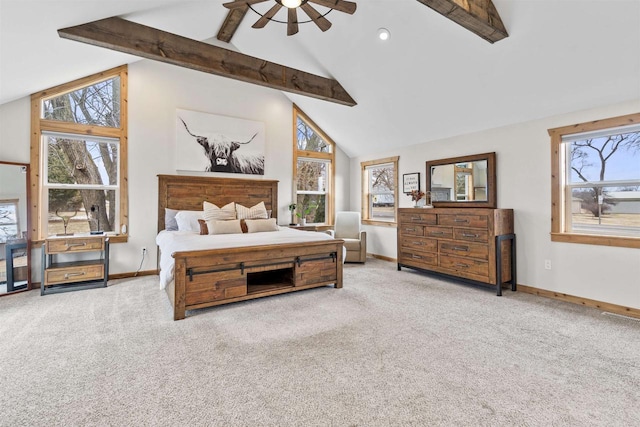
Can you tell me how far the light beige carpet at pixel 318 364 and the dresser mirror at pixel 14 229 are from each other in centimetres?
50

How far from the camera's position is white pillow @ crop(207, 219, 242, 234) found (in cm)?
430

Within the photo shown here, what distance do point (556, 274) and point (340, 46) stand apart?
4.16 meters

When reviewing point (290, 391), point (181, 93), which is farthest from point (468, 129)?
point (181, 93)

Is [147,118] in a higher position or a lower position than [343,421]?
higher

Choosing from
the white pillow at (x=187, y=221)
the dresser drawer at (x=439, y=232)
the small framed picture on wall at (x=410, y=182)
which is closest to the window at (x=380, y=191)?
the small framed picture on wall at (x=410, y=182)

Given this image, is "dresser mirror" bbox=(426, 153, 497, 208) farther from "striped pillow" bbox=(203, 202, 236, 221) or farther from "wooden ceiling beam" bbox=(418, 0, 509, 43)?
"striped pillow" bbox=(203, 202, 236, 221)

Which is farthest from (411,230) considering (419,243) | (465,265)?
(465,265)

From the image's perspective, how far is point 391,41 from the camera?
12.6 ft

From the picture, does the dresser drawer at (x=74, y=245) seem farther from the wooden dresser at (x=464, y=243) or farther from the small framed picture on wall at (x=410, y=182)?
the small framed picture on wall at (x=410, y=182)

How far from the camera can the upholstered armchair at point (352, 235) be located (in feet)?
18.6

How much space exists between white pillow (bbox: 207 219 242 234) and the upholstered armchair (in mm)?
1943

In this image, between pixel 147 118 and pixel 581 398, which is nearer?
pixel 581 398

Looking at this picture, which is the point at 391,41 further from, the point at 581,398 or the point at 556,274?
the point at 581,398

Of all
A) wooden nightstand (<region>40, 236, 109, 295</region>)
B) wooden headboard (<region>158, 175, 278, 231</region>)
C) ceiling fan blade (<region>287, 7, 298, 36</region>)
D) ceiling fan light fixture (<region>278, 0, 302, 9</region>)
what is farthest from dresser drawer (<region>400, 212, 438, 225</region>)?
wooden nightstand (<region>40, 236, 109, 295</region>)
